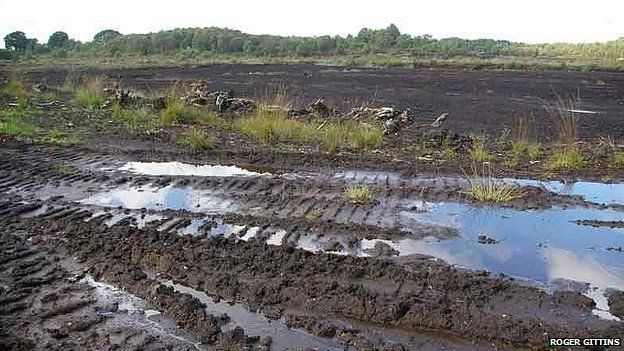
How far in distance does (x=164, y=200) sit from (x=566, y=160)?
7.38m

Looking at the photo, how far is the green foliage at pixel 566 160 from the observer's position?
36.3 ft

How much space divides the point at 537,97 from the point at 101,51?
6135 cm

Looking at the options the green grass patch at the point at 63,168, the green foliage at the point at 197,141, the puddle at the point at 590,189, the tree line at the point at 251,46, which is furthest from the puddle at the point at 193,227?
the tree line at the point at 251,46

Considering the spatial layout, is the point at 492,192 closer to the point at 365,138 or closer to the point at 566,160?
the point at 566,160

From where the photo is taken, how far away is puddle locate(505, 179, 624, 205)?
9.25 meters

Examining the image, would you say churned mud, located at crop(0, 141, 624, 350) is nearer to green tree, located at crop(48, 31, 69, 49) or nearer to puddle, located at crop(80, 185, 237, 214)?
puddle, located at crop(80, 185, 237, 214)

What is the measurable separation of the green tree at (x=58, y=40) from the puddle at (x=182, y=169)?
79.3m

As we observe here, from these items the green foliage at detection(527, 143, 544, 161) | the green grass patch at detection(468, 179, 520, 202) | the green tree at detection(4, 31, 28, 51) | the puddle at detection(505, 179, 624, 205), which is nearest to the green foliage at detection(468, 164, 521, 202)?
the green grass patch at detection(468, 179, 520, 202)

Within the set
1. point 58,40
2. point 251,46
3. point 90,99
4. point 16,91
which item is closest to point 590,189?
point 90,99

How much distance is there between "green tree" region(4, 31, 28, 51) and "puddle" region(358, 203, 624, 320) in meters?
73.0

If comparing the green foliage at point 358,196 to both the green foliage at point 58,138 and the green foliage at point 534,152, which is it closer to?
the green foliage at point 534,152

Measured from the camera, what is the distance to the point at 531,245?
7188 mm

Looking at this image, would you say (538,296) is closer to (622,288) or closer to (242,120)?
(622,288)

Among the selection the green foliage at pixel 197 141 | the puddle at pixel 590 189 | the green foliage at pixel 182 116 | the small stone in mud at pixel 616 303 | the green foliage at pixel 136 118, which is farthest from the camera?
the green foliage at pixel 182 116
